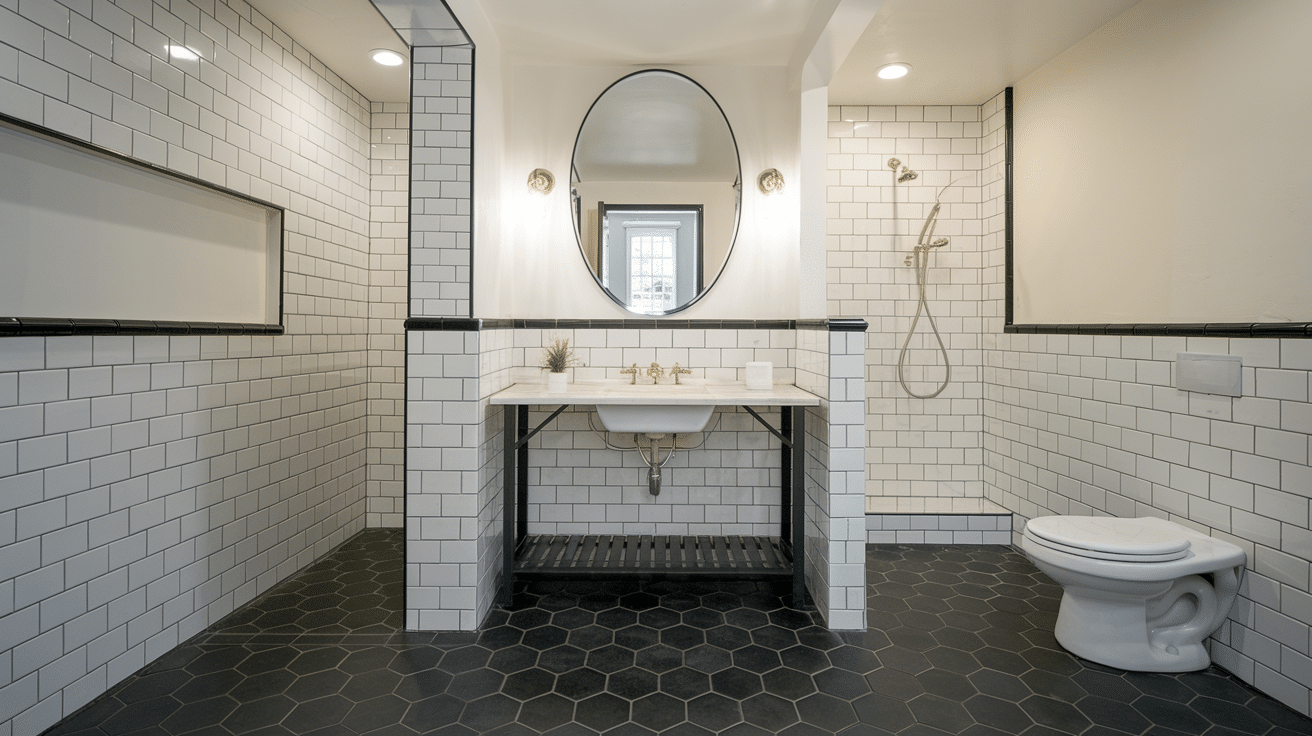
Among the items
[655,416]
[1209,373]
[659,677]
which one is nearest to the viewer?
[659,677]

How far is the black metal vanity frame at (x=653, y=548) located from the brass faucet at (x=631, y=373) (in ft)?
1.43

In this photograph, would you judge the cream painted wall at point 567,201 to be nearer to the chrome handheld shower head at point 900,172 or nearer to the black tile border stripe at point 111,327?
the chrome handheld shower head at point 900,172

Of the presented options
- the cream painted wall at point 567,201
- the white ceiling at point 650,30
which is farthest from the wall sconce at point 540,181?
the white ceiling at point 650,30

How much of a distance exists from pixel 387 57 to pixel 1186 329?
3.73 meters

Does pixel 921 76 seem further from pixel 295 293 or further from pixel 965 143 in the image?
pixel 295 293

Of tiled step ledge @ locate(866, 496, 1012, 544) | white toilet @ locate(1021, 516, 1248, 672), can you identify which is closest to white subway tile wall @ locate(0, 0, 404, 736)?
tiled step ledge @ locate(866, 496, 1012, 544)

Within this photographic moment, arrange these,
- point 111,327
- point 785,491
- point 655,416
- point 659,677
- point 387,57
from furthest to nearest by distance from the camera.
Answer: point 785,491 → point 387,57 → point 655,416 → point 659,677 → point 111,327

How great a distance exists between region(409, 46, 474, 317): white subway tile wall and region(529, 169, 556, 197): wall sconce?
0.78 metres

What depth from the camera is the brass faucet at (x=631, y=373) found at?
Answer: 10.5ft

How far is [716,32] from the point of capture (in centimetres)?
296

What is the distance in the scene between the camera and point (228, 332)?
2656 mm

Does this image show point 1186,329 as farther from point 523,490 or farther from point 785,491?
point 523,490

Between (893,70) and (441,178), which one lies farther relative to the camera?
(893,70)

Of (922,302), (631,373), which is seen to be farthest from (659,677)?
(922,302)
